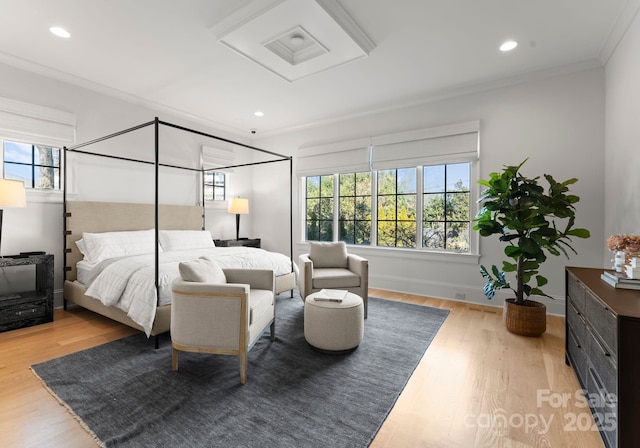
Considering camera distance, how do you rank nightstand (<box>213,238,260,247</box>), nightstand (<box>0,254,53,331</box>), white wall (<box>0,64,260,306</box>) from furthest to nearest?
nightstand (<box>213,238,260,247</box>), white wall (<box>0,64,260,306</box>), nightstand (<box>0,254,53,331</box>)

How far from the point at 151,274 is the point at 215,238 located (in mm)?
2867

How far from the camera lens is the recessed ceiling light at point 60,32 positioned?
2.80 meters

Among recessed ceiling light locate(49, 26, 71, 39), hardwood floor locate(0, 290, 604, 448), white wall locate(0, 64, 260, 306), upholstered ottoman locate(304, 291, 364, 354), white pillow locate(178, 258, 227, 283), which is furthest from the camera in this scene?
white wall locate(0, 64, 260, 306)

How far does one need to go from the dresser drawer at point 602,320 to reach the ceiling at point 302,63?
2.29 meters

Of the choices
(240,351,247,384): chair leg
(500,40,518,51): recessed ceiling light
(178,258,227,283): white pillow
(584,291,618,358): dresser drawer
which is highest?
(500,40,518,51): recessed ceiling light

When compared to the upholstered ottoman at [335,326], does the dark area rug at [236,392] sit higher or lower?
lower

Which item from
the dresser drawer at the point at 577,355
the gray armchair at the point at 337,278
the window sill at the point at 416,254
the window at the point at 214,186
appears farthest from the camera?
the window at the point at 214,186

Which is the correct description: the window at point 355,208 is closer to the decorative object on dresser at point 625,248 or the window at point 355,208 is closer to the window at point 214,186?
the window at point 214,186

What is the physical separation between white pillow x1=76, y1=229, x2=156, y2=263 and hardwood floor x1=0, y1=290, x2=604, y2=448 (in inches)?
34.0

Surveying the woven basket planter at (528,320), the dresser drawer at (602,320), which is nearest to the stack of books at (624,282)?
the dresser drawer at (602,320)

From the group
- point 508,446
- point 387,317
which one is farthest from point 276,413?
point 387,317

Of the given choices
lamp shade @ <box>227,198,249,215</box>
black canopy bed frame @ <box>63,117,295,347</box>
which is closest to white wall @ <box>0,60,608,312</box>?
black canopy bed frame @ <box>63,117,295,347</box>

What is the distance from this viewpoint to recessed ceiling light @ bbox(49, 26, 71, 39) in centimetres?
280

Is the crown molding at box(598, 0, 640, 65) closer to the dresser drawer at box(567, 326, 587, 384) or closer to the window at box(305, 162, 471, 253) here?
the window at box(305, 162, 471, 253)
